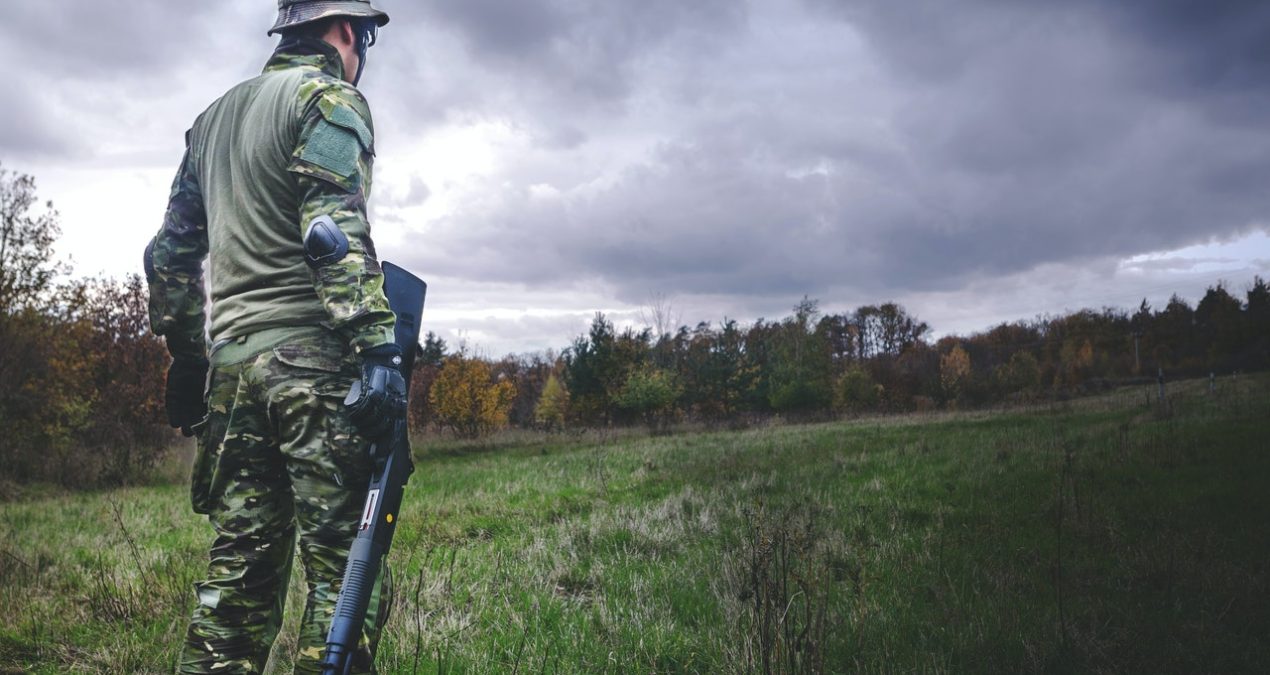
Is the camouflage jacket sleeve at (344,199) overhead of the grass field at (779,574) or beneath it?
overhead

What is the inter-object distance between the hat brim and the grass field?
2.25 metres

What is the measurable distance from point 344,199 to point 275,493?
109 cm

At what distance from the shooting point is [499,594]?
4.13 metres

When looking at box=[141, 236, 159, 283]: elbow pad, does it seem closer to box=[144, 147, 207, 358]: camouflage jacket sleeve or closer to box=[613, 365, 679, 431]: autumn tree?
box=[144, 147, 207, 358]: camouflage jacket sleeve

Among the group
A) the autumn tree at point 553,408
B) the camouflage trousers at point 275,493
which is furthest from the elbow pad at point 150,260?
the autumn tree at point 553,408

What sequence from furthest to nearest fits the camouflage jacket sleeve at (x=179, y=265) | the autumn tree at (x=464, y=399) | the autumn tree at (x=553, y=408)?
the autumn tree at (x=553, y=408)
the autumn tree at (x=464, y=399)
the camouflage jacket sleeve at (x=179, y=265)

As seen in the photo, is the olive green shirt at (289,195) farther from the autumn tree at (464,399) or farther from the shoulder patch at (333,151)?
the autumn tree at (464,399)

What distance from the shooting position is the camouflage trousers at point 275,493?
235cm

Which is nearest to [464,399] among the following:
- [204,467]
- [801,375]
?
[801,375]

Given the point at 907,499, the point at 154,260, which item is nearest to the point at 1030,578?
the point at 907,499

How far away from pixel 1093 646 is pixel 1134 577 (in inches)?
58.7

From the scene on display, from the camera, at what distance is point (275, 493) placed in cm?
250

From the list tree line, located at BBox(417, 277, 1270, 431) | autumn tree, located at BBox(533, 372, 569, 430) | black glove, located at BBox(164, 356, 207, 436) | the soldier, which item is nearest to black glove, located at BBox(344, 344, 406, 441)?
the soldier

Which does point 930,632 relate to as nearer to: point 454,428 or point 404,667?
point 404,667
